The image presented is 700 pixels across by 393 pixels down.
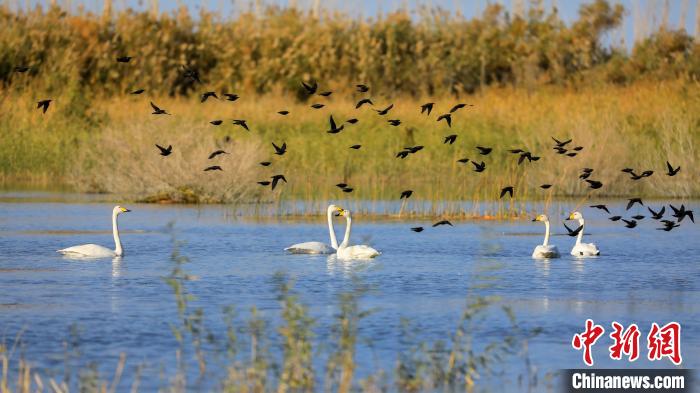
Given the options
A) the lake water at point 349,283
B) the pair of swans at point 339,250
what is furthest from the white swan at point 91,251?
the pair of swans at point 339,250

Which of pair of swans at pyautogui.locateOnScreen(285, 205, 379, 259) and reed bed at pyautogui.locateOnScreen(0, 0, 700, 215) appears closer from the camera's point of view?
pair of swans at pyautogui.locateOnScreen(285, 205, 379, 259)

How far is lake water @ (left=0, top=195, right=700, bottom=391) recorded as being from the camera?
11500mm

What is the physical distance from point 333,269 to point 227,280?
5.99ft

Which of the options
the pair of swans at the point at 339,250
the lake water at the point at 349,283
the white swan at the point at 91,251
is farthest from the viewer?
the pair of swans at the point at 339,250

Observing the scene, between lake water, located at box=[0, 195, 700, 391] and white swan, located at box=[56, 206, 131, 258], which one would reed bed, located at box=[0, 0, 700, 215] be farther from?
white swan, located at box=[56, 206, 131, 258]

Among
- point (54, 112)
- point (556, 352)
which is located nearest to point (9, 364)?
point (556, 352)

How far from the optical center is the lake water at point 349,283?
1150 centimetres

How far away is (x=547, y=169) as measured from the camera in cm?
3012

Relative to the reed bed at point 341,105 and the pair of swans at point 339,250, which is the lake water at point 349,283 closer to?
the pair of swans at point 339,250

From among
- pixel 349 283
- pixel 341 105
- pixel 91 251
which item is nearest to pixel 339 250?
pixel 349 283

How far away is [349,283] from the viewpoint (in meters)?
15.7

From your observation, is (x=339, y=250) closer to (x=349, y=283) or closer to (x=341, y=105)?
(x=349, y=283)

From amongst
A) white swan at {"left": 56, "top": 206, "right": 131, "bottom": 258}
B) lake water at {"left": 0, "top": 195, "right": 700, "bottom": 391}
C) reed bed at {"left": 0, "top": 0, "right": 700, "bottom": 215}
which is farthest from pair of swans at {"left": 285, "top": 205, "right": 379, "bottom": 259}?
reed bed at {"left": 0, "top": 0, "right": 700, "bottom": 215}

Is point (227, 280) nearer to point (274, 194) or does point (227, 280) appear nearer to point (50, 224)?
point (50, 224)
